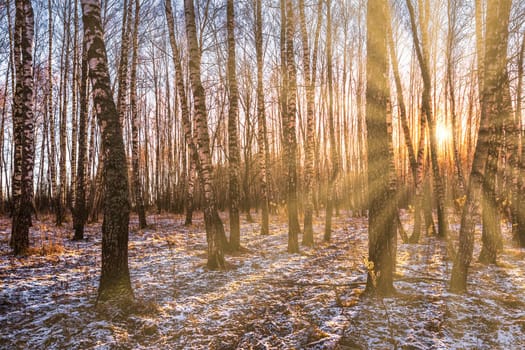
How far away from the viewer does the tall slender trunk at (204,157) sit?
6176 millimetres

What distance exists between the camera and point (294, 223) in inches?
309

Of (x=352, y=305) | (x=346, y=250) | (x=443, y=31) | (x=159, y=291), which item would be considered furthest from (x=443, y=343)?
(x=443, y=31)

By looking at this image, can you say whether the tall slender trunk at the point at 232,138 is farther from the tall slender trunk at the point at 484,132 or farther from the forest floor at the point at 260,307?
the tall slender trunk at the point at 484,132

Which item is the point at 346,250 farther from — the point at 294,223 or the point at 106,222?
the point at 106,222

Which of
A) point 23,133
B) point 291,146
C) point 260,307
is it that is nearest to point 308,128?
point 291,146

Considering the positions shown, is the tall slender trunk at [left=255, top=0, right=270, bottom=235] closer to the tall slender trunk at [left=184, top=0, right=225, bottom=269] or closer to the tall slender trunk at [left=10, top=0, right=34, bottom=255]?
the tall slender trunk at [left=184, top=0, right=225, bottom=269]

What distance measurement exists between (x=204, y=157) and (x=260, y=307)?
3405 mm

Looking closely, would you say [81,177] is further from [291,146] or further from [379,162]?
[379,162]

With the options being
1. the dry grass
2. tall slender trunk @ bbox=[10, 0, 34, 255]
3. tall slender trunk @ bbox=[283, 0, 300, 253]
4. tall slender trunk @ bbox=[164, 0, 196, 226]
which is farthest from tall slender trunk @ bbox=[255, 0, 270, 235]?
tall slender trunk @ bbox=[10, 0, 34, 255]

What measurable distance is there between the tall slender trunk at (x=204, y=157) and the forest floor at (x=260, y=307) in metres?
0.53

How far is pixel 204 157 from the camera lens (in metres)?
6.39

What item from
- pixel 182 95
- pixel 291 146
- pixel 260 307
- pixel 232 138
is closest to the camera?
pixel 260 307

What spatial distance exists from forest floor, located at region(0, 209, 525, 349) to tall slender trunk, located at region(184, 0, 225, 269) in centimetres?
53

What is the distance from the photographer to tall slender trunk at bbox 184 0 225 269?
618 cm
